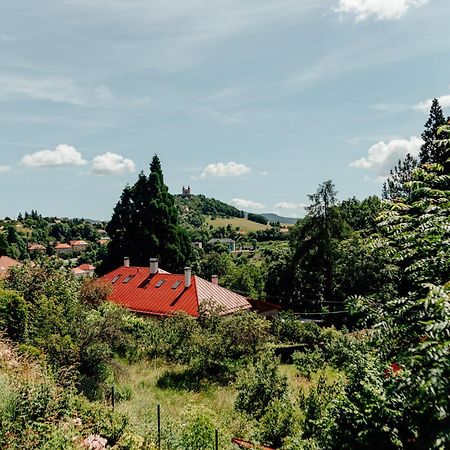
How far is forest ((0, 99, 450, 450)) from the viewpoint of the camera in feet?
17.7

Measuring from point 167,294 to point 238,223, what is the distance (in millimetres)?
144877

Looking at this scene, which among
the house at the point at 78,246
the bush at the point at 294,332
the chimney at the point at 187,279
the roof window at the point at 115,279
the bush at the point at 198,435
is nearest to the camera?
the bush at the point at 198,435

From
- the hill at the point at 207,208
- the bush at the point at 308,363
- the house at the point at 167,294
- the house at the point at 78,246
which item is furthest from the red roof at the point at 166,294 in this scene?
the hill at the point at 207,208

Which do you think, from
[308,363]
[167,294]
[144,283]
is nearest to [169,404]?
[308,363]

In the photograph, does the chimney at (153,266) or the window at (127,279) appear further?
the window at (127,279)

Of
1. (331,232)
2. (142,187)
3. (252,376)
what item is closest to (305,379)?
(252,376)

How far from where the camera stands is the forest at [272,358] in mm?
5398

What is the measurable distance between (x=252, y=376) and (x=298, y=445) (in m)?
4.73

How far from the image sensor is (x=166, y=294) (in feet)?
87.3

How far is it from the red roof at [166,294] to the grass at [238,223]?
130 meters

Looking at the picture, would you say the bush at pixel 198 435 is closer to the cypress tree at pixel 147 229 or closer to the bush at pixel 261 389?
the bush at pixel 261 389

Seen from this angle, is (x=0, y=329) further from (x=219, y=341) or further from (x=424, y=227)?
(x=424, y=227)

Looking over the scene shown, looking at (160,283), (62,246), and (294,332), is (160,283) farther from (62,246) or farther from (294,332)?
(62,246)

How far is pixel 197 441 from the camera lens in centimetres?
→ 837
